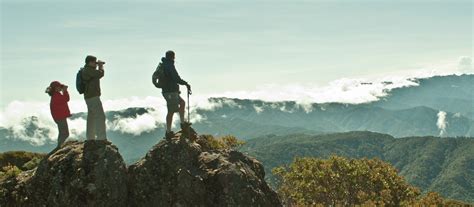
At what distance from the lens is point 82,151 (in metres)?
18.3

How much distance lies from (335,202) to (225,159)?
3946 centimetres

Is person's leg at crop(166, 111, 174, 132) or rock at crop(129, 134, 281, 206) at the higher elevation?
person's leg at crop(166, 111, 174, 132)

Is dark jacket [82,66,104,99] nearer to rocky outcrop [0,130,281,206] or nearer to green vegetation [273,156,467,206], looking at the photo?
rocky outcrop [0,130,281,206]

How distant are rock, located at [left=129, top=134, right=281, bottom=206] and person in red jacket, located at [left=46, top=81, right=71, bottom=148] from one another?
435 cm

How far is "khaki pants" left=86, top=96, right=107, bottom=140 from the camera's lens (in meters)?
19.0

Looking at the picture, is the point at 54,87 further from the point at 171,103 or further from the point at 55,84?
the point at 171,103

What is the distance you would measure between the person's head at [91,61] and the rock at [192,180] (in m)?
4.17

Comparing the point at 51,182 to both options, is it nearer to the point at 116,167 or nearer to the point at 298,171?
the point at 116,167

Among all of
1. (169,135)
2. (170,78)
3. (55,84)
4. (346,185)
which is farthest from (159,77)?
(346,185)

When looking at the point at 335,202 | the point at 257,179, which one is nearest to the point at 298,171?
the point at 335,202

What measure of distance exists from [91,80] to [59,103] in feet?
8.56

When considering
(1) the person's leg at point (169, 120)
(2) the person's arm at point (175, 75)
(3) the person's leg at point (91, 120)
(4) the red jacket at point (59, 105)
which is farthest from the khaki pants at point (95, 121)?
(2) the person's arm at point (175, 75)

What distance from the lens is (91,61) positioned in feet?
61.4

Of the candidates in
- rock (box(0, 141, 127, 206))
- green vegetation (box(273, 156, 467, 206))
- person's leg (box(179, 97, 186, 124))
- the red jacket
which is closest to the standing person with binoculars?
rock (box(0, 141, 127, 206))
